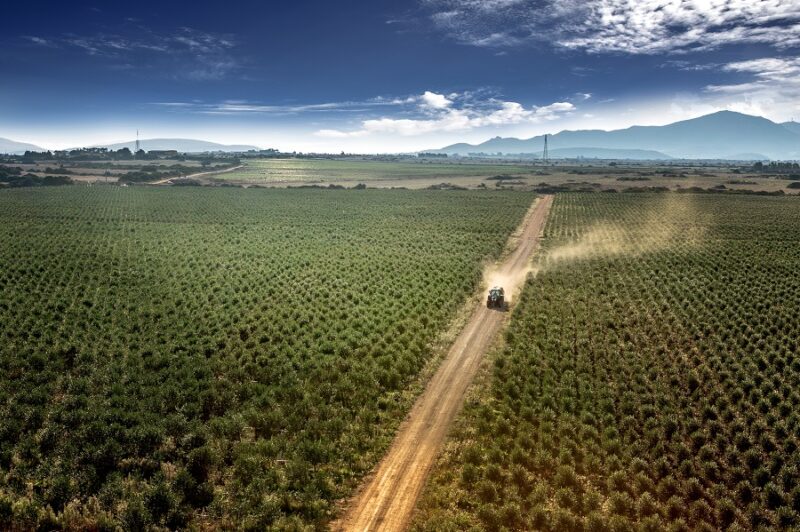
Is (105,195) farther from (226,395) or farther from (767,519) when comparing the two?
(767,519)

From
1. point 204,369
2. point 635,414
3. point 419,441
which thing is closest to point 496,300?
point 635,414

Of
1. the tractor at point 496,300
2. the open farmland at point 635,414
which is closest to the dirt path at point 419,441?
the open farmland at point 635,414

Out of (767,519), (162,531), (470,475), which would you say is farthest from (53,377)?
(767,519)

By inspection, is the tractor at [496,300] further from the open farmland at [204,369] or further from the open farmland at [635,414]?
the open farmland at [204,369]

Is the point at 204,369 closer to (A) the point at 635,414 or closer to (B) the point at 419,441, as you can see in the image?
(B) the point at 419,441

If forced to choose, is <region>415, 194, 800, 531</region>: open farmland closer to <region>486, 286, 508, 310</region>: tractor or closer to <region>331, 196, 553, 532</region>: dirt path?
<region>331, 196, 553, 532</region>: dirt path
